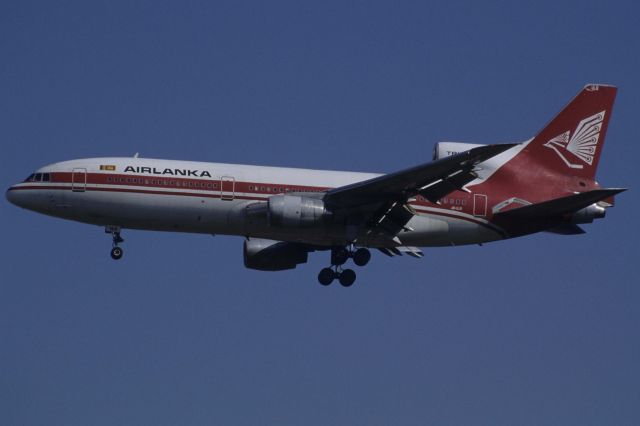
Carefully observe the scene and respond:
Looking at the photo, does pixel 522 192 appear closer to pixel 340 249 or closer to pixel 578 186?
pixel 578 186

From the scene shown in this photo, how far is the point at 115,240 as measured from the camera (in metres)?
51.8

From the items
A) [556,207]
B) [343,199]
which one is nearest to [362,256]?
[343,199]

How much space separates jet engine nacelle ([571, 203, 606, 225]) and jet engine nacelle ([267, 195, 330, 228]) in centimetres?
1144

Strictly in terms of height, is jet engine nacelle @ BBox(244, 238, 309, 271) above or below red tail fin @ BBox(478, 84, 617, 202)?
below

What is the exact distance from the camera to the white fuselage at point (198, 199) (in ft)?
163

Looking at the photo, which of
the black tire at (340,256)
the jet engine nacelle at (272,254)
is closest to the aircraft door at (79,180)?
the jet engine nacelle at (272,254)

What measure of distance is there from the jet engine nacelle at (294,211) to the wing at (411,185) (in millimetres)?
724

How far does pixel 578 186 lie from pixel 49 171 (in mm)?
24259

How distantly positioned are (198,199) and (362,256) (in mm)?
7956

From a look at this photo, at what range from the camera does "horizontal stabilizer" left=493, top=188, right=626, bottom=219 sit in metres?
48.3

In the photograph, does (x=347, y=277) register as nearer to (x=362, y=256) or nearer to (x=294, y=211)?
(x=362, y=256)

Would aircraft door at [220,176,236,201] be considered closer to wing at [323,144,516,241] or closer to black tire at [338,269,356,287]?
wing at [323,144,516,241]

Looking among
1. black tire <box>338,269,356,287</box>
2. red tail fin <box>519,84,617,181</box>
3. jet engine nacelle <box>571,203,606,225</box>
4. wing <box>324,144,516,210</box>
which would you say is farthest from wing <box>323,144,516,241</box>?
jet engine nacelle <box>571,203,606,225</box>

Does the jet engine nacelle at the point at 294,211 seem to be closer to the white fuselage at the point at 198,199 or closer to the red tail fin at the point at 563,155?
the white fuselage at the point at 198,199
